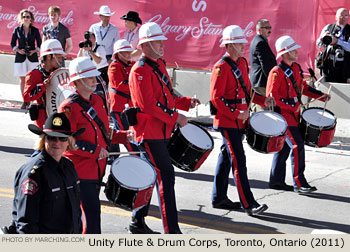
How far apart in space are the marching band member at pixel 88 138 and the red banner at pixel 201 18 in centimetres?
890

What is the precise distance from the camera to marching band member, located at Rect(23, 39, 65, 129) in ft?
29.6

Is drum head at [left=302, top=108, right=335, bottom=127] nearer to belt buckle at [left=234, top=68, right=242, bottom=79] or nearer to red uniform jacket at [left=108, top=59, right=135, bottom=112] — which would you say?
belt buckle at [left=234, top=68, right=242, bottom=79]

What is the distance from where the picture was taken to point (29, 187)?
17.1 ft

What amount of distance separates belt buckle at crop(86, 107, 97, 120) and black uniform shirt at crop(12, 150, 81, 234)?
1.40 meters

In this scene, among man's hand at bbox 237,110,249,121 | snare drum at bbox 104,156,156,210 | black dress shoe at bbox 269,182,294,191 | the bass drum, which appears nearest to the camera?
snare drum at bbox 104,156,156,210

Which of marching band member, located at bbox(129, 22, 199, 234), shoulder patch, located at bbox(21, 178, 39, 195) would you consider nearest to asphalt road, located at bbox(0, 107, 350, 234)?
marching band member, located at bbox(129, 22, 199, 234)

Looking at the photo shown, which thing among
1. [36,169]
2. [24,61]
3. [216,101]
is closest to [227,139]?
[216,101]

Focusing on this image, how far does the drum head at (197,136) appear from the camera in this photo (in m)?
8.54

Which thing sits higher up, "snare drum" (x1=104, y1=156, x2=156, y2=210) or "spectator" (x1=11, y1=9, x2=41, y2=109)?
"snare drum" (x1=104, y1=156, x2=156, y2=210)

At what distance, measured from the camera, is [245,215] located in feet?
31.0

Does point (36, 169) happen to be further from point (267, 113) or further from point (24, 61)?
point (24, 61)

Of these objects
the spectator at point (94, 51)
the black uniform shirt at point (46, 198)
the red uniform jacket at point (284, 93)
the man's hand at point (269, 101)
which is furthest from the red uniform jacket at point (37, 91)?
the spectator at point (94, 51)

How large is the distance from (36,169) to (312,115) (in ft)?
20.1

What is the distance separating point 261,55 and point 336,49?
206 cm
